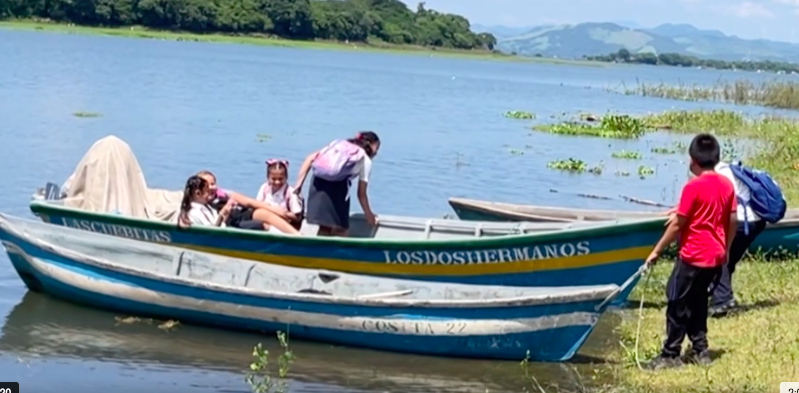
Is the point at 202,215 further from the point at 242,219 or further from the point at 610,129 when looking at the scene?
the point at 610,129

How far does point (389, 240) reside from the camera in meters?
Result: 11.3

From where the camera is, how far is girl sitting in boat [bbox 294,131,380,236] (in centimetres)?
1166

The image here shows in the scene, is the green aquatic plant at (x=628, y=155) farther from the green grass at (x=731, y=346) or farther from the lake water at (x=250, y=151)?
the green grass at (x=731, y=346)

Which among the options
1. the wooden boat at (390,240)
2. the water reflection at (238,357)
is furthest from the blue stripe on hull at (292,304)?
the wooden boat at (390,240)

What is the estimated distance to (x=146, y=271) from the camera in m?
11.3

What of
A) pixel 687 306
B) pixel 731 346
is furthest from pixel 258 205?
pixel 731 346

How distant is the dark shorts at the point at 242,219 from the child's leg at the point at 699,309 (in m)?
4.60

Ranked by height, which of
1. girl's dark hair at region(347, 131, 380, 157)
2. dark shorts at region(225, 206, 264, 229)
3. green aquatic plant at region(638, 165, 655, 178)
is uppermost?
girl's dark hair at region(347, 131, 380, 157)

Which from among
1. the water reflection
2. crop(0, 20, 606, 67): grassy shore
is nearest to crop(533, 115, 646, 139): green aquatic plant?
the water reflection

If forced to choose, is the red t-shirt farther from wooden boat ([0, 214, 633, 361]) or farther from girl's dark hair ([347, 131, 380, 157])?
girl's dark hair ([347, 131, 380, 157])

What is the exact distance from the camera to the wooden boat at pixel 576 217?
13461 mm

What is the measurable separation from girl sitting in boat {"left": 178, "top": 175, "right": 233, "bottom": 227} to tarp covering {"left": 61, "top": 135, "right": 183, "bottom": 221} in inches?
32.4

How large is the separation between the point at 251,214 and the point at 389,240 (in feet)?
5.45

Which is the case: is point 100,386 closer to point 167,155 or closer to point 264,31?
point 167,155
